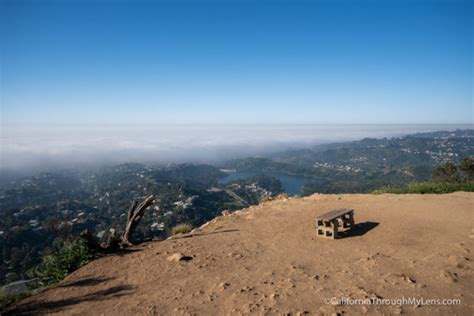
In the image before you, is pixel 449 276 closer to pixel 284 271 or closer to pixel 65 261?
pixel 284 271

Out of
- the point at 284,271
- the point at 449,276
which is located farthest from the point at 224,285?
the point at 449,276

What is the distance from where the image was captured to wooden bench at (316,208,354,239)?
328 inches

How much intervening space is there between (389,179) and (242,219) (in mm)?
113875

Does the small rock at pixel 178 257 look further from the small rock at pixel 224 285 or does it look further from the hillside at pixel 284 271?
the small rock at pixel 224 285

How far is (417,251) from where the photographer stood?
678cm

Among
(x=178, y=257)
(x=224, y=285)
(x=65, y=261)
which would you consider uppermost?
(x=224, y=285)

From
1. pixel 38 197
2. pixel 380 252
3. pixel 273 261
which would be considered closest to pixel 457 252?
pixel 380 252

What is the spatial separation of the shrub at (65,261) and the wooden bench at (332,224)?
703 cm

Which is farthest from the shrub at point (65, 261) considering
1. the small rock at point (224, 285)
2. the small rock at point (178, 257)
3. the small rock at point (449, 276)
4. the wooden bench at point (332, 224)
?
the small rock at point (449, 276)

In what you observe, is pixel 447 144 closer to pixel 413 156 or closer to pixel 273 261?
pixel 413 156

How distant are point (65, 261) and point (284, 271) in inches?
239

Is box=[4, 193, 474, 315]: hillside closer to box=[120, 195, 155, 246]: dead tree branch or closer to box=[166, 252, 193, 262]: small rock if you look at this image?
box=[166, 252, 193, 262]: small rock

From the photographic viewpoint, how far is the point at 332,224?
8.31m

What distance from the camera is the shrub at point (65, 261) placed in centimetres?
743
